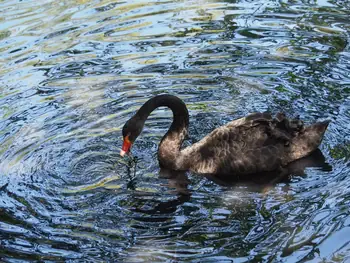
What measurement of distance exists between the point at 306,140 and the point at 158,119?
71.9 inches

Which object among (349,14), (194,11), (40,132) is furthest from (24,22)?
(349,14)

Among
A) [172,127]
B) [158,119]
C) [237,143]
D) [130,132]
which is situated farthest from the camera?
[158,119]

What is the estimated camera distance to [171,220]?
19.5 ft

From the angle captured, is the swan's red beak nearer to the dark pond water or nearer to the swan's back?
the dark pond water

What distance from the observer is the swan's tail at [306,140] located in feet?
23.3

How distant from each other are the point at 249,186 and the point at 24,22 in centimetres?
641

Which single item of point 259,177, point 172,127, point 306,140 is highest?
point 172,127

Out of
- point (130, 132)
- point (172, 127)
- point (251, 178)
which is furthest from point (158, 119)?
point (251, 178)

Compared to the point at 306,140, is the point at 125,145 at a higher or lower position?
higher

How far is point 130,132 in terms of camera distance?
6.83m

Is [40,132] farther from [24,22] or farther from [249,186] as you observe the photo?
[24,22]

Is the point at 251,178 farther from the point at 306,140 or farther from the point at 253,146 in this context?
the point at 306,140

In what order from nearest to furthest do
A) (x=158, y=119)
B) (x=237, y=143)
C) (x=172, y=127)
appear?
(x=237, y=143) < (x=172, y=127) < (x=158, y=119)

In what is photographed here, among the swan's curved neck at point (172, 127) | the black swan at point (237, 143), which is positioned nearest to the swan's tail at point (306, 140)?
the black swan at point (237, 143)
